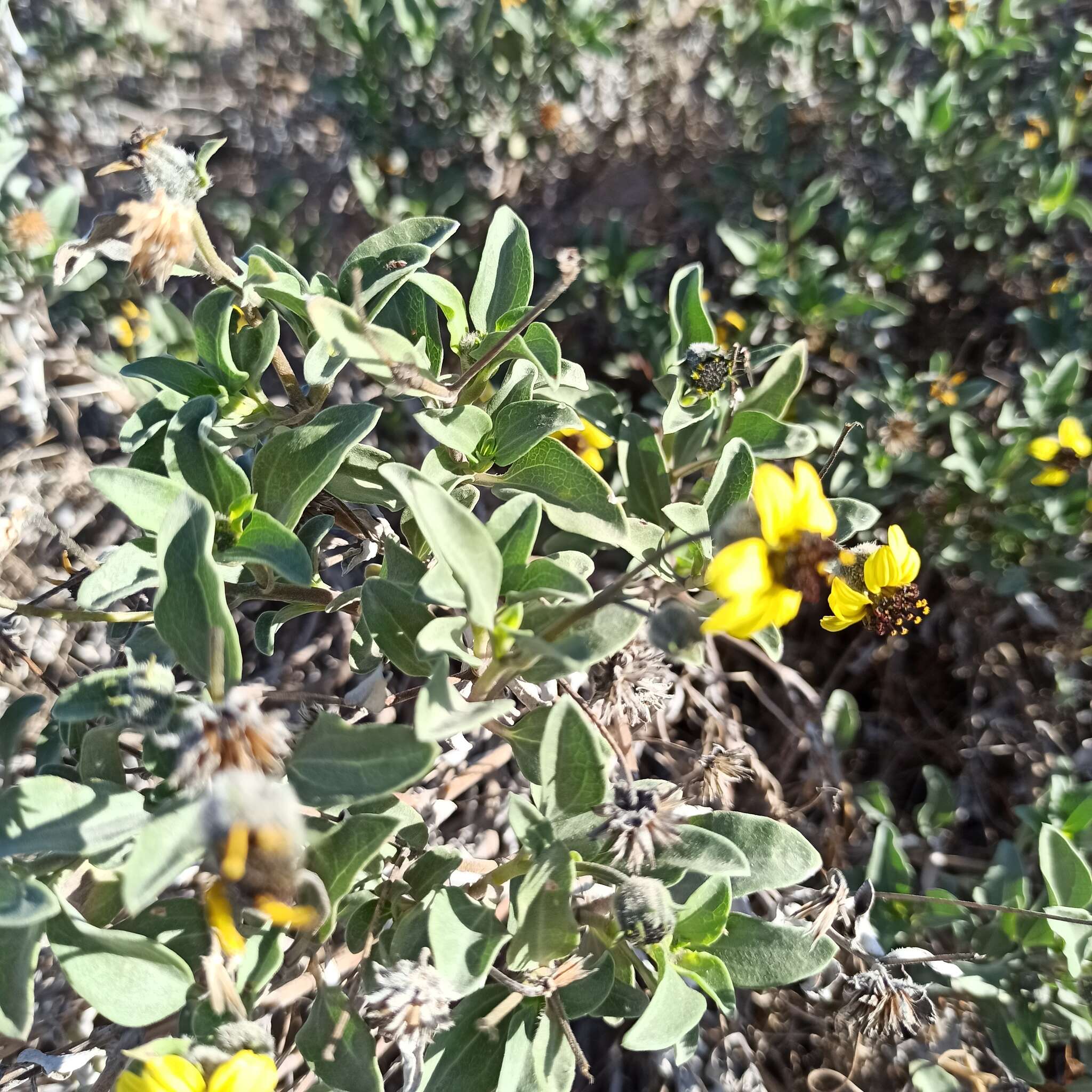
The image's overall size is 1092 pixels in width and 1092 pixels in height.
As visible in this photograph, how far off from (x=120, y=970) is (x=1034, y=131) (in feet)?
12.9

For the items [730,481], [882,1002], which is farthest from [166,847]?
[882,1002]

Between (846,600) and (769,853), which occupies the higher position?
(846,600)

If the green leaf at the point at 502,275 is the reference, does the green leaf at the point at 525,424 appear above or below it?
below

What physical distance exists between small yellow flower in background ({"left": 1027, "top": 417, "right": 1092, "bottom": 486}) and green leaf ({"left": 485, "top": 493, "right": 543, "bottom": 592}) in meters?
2.04

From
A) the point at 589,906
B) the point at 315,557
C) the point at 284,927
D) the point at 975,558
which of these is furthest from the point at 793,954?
the point at 975,558

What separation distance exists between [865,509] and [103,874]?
145 cm

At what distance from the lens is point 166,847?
2.64 feet

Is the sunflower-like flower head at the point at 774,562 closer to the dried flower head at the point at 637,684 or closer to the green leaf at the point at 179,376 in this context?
the dried flower head at the point at 637,684

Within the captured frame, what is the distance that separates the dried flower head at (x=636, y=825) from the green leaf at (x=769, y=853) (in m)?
0.16

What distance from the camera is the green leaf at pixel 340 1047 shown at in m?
1.09

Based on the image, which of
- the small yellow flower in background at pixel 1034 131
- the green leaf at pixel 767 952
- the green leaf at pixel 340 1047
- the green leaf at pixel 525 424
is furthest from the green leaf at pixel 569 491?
the small yellow flower in background at pixel 1034 131

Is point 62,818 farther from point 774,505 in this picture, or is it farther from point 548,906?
point 774,505

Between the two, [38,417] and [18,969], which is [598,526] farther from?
[38,417]

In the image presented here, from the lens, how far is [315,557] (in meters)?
1.40
